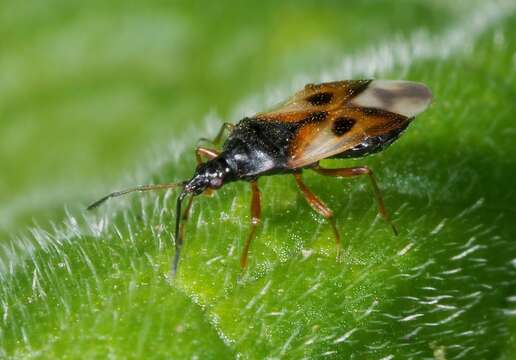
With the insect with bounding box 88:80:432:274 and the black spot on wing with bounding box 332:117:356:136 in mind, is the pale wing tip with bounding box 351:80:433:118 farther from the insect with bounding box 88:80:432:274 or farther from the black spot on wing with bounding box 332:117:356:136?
the black spot on wing with bounding box 332:117:356:136

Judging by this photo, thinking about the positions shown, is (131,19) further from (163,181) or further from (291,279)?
(291,279)

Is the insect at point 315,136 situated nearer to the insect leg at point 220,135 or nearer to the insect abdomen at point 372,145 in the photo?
the insect abdomen at point 372,145

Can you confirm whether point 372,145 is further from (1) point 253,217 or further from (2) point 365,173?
(1) point 253,217

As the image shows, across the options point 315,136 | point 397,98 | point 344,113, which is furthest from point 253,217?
point 397,98

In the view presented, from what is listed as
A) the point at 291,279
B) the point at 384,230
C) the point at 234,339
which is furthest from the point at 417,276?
the point at 234,339

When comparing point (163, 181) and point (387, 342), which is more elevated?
point (163, 181)

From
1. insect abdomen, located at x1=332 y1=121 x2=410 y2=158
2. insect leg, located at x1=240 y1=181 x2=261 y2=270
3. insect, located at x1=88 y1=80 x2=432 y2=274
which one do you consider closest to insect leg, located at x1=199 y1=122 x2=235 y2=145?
insect, located at x1=88 y1=80 x2=432 y2=274

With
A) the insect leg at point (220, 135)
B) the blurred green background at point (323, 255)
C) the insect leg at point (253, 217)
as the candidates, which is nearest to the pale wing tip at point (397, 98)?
the blurred green background at point (323, 255)
